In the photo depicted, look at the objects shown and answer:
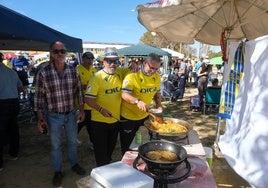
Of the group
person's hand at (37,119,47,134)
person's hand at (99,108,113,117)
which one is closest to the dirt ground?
person's hand at (37,119,47,134)

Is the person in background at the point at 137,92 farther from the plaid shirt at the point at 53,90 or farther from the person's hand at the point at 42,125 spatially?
the person's hand at the point at 42,125

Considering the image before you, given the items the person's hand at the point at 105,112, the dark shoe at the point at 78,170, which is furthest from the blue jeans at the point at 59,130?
the person's hand at the point at 105,112

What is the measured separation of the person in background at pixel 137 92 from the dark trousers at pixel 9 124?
7.31 feet

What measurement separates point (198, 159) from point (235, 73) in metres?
1.77

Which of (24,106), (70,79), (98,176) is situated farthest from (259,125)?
(24,106)

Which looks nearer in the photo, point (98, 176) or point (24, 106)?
point (98, 176)

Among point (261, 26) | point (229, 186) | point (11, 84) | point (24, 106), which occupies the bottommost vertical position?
point (229, 186)

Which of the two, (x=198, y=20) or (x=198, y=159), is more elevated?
(x=198, y=20)

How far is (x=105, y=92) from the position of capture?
11.0 feet

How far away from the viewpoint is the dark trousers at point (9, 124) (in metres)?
4.34

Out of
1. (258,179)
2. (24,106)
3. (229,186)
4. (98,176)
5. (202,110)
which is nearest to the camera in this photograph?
(98,176)

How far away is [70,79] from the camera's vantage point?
362cm

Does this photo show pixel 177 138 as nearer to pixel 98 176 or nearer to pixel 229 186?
pixel 98 176

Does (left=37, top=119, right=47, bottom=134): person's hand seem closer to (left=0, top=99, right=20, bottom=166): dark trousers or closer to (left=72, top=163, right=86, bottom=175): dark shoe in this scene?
(left=72, top=163, right=86, bottom=175): dark shoe
